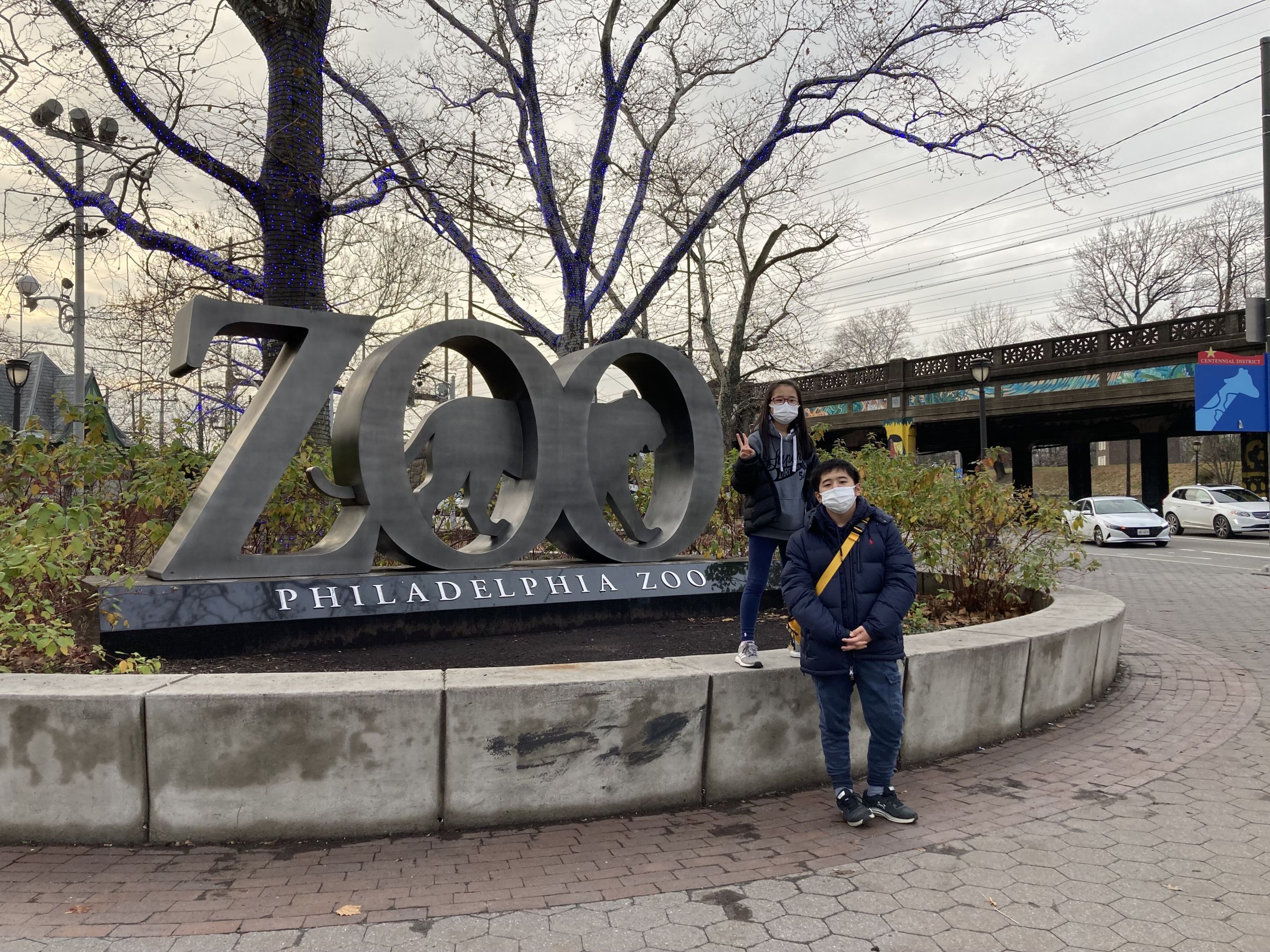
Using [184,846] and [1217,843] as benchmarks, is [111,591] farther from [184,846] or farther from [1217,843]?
[1217,843]

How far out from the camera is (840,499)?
372 centimetres

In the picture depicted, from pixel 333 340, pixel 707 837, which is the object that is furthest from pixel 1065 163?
pixel 707 837

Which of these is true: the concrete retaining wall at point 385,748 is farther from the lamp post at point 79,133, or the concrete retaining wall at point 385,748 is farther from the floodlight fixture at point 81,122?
the floodlight fixture at point 81,122

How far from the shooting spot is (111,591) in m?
5.19

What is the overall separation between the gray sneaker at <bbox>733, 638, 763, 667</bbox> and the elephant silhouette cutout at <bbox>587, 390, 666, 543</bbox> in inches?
123

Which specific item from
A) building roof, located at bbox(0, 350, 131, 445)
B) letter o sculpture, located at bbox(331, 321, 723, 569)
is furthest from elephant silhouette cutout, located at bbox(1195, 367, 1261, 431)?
building roof, located at bbox(0, 350, 131, 445)

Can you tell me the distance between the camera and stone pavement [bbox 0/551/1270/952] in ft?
9.02

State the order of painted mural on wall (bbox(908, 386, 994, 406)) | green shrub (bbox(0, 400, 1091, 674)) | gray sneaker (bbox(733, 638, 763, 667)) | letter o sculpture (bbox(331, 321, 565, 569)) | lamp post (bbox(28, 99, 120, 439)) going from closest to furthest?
gray sneaker (bbox(733, 638, 763, 667)) → green shrub (bbox(0, 400, 1091, 674)) → letter o sculpture (bbox(331, 321, 565, 569)) → lamp post (bbox(28, 99, 120, 439)) → painted mural on wall (bbox(908, 386, 994, 406))

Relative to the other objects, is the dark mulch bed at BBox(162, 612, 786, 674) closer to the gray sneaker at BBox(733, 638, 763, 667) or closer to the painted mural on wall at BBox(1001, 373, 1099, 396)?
the gray sneaker at BBox(733, 638, 763, 667)

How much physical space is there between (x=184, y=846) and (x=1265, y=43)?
62.4ft

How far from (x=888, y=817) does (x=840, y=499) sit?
1.41m

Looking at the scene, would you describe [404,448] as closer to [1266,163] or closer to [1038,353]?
[1266,163]

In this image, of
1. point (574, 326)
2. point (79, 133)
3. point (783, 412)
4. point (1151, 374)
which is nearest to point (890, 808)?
point (783, 412)

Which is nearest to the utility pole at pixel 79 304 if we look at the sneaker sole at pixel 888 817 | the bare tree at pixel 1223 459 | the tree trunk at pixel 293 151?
the tree trunk at pixel 293 151
